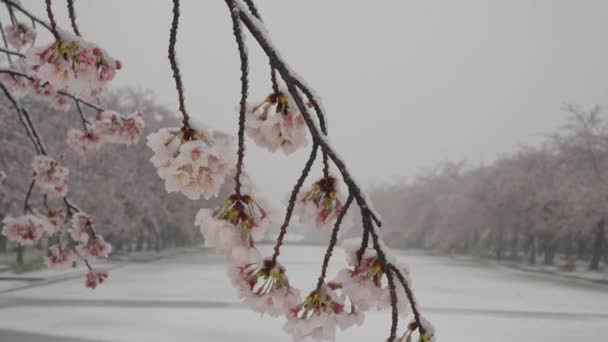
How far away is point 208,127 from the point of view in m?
0.86

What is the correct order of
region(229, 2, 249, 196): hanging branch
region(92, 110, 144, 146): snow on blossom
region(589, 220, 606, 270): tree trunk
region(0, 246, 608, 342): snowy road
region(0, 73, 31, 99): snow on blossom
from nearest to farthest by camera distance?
region(229, 2, 249, 196): hanging branch < region(92, 110, 144, 146): snow on blossom < region(0, 73, 31, 99): snow on blossom < region(0, 246, 608, 342): snowy road < region(589, 220, 606, 270): tree trunk

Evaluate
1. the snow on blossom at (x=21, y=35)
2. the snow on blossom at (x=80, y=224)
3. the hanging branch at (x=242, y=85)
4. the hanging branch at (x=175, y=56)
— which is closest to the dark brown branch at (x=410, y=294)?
the hanging branch at (x=242, y=85)

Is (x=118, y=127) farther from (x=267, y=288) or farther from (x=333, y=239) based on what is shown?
(x=333, y=239)

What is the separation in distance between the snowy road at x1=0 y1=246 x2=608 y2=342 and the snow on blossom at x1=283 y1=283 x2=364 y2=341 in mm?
7619

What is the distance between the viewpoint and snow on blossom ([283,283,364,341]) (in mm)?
905

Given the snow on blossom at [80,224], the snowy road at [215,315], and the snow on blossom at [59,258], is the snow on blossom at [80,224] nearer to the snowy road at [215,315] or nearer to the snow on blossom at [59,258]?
the snow on blossom at [59,258]

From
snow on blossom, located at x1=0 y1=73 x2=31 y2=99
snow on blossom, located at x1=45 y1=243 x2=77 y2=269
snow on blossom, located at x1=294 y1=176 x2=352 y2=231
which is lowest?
snow on blossom, located at x1=45 y1=243 x2=77 y2=269

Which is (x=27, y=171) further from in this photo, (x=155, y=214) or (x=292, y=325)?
(x=292, y=325)

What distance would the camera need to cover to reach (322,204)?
991mm

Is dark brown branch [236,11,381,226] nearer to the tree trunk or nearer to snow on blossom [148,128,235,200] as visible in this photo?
snow on blossom [148,128,235,200]

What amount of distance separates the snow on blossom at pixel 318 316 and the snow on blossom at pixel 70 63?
18.8 inches

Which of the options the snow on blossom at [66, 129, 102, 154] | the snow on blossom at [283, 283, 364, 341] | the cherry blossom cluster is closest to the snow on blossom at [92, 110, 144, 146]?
the cherry blossom cluster

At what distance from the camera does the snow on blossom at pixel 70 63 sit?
952 mm

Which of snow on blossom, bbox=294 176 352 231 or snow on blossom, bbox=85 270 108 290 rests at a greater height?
snow on blossom, bbox=294 176 352 231
